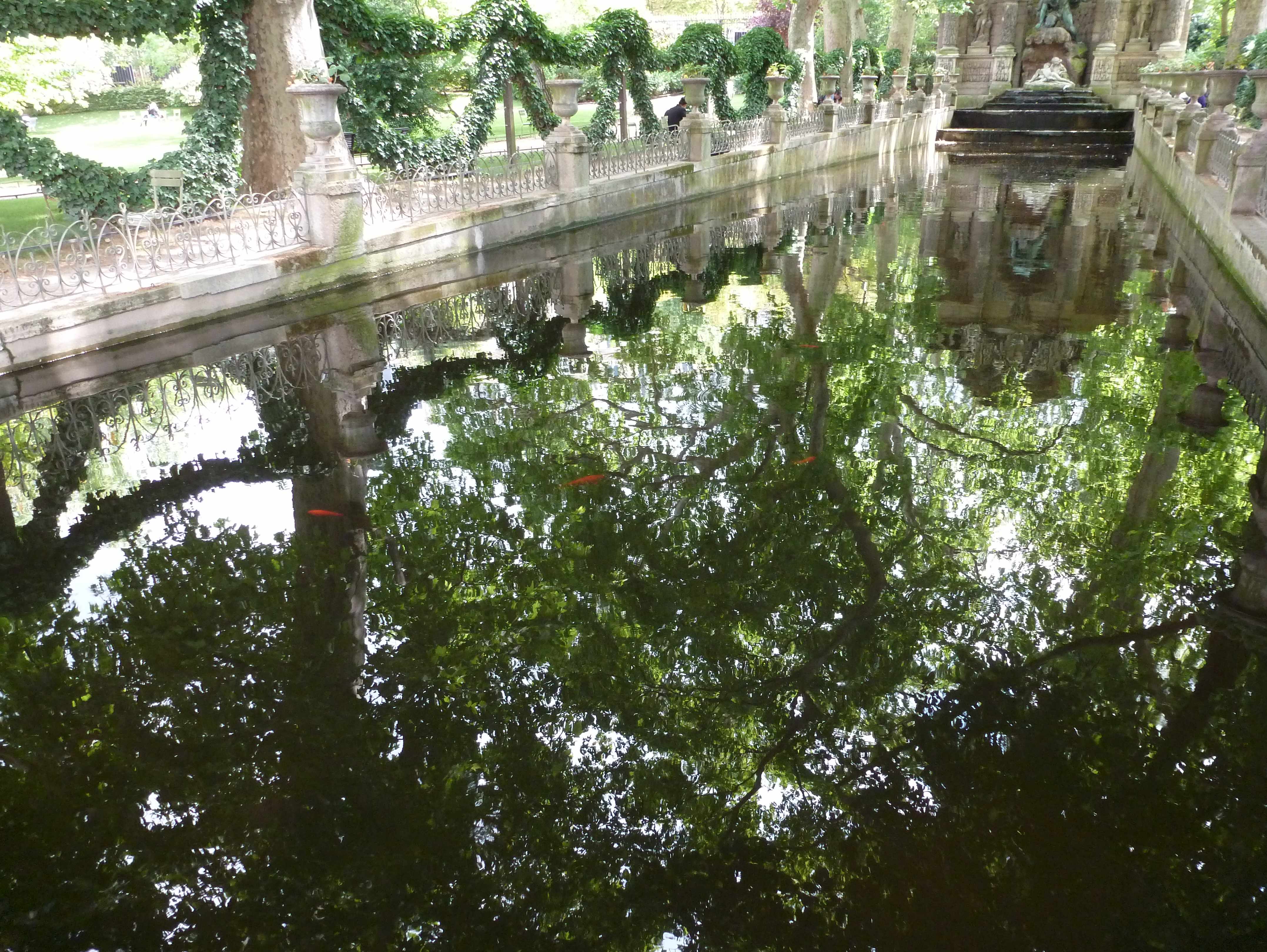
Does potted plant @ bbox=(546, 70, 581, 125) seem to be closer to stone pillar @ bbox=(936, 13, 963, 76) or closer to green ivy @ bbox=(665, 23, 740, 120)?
green ivy @ bbox=(665, 23, 740, 120)

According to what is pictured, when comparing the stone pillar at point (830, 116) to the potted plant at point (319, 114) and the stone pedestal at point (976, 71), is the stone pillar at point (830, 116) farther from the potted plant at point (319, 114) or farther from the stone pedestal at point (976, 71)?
the potted plant at point (319, 114)

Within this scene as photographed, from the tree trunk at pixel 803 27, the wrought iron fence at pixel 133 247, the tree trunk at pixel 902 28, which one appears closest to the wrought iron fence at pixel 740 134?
the tree trunk at pixel 803 27

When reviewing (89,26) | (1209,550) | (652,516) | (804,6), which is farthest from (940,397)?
(804,6)

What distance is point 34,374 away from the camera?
8.42 m

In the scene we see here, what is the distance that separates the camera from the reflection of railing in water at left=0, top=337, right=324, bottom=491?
7000mm

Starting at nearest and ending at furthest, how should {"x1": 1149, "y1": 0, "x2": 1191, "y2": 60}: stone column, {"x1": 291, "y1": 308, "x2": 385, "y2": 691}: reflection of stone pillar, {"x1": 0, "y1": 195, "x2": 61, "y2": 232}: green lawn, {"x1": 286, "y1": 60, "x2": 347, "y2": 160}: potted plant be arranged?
{"x1": 291, "y1": 308, "x2": 385, "y2": 691}: reflection of stone pillar → {"x1": 286, "y1": 60, "x2": 347, "y2": 160}: potted plant → {"x1": 0, "y1": 195, "x2": 61, "y2": 232}: green lawn → {"x1": 1149, "y1": 0, "x2": 1191, "y2": 60}: stone column

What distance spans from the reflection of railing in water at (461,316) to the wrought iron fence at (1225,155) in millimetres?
8681

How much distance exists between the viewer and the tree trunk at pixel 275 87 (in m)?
14.4

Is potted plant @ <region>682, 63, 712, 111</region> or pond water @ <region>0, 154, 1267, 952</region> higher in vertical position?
potted plant @ <region>682, 63, 712, 111</region>

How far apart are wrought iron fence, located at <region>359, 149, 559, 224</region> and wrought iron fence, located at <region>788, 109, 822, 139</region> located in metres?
8.74

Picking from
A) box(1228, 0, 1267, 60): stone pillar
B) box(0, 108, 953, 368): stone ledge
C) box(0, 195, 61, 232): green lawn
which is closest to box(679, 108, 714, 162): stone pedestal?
box(0, 108, 953, 368): stone ledge

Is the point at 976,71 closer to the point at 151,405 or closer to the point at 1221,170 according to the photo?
the point at 1221,170

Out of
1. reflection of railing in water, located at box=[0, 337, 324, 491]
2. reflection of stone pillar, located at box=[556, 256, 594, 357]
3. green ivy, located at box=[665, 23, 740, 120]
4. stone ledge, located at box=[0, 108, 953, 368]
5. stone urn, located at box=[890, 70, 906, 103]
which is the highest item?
green ivy, located at box=[665, 23, 740, 120]

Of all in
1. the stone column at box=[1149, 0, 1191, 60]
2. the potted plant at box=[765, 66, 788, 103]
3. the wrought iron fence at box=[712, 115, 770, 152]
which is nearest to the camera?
the wrought iron fence at box=[712, 115, 770, 152]
